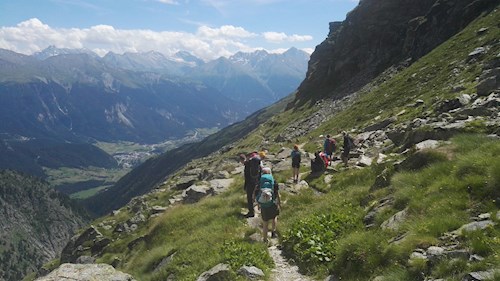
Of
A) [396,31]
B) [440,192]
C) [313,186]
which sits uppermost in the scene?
[396,31]

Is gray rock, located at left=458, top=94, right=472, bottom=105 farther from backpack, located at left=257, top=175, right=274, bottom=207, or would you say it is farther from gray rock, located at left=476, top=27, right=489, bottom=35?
gray rock, located at left=476, top=27, right=489, bottom=35

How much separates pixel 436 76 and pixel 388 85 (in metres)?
14.9

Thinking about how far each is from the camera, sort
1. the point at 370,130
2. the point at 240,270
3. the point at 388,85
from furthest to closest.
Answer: the point at 388,85
the point at 370,130
the point at 240,270

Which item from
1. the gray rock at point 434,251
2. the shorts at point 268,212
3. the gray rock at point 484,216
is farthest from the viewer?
the shorts at point 268,212

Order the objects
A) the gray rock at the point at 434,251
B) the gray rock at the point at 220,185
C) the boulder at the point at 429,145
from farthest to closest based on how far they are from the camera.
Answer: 1. the gray rock at the point at 220,185
2. the boulder at the point at 429,145
3. the gray rock at the point at 434,251

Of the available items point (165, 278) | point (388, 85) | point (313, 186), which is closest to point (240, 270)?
point (165, 278)

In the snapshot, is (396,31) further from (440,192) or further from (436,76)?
(440,192)

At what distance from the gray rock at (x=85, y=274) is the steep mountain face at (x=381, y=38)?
7865 cm

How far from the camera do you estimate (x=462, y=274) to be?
364 inches

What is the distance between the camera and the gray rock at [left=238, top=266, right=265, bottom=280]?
14.4m

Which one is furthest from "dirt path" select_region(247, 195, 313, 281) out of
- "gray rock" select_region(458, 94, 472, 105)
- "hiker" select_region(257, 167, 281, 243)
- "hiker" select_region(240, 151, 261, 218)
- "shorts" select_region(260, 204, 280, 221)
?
"gray rock" select_region(458, 94, 472, 105)

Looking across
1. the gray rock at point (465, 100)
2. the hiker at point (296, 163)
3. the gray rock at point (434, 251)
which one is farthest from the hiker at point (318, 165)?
the gray rock at point (434, 251)

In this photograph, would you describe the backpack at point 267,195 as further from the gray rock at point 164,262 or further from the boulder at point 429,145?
the boulder at point 429,145

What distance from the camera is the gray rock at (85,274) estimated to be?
48.0 feet
